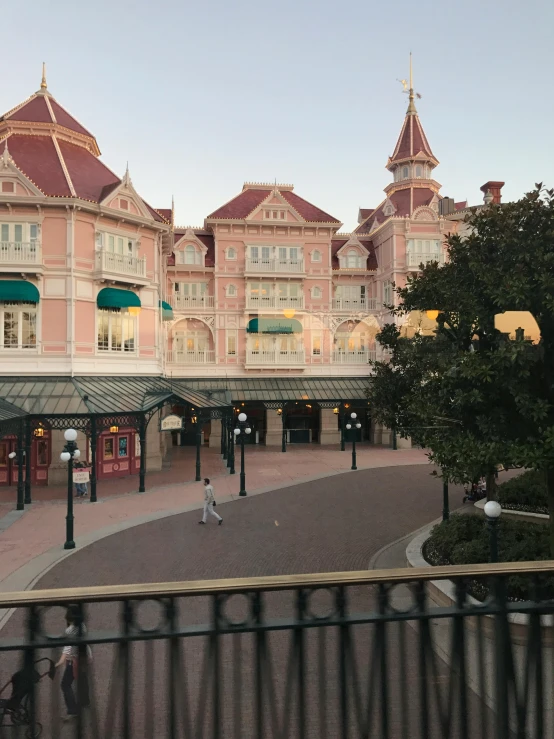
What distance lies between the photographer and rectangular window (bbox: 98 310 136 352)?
79.9 ft

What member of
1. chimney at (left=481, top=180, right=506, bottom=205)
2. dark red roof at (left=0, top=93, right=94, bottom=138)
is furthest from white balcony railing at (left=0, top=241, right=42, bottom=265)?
chimney at (left=481, top=180, right=506, bottom=205)

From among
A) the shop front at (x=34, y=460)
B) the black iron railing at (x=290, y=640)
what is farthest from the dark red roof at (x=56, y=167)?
the black iron railing at (x=290, y=640)

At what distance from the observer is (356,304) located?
3672 cm

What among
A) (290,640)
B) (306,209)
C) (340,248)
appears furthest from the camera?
(340,248)

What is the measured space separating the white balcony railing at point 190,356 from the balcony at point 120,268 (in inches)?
364

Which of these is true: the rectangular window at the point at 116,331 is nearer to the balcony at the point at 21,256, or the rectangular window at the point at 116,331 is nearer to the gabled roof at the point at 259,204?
the balcony at the point at 21,256

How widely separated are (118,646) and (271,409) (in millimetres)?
31153

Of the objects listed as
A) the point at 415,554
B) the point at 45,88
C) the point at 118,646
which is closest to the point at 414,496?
the point at 415,554

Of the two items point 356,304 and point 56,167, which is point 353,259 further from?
point 56,167

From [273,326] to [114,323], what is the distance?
39.9ft

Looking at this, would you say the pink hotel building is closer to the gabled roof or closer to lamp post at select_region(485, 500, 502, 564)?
the gabled roof

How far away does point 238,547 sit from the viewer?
44.2 ft

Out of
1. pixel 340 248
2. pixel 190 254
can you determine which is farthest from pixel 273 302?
pixel 340 248

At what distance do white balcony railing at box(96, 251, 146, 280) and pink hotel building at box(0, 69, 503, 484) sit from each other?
73mm
